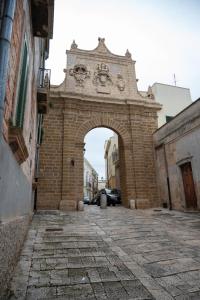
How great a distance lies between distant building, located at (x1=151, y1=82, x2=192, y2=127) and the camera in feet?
55.9

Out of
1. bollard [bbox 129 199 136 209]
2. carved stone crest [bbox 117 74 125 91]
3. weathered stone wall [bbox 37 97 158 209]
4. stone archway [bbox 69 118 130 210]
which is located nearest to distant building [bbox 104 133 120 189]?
stone archway [bbox 69 118 130 210]

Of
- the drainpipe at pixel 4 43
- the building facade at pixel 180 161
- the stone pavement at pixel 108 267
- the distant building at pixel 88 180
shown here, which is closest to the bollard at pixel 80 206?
the building facade at pixel 180 161

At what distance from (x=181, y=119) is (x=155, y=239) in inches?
291

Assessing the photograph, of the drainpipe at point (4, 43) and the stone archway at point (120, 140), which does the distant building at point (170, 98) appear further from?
the drainpipe at point (4, 43)

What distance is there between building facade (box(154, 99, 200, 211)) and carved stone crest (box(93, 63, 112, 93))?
502 centimetres

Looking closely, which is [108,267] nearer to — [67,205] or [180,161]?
[67,205]

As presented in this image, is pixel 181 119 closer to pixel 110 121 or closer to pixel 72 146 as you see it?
pixel 110 121

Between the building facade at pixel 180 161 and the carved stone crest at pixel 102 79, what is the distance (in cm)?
502

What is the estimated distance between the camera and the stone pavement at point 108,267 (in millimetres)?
2498

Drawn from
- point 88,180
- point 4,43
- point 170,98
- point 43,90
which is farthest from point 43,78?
point 88,180

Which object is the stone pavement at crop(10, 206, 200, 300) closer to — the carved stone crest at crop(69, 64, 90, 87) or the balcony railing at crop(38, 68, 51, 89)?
the balcony railing at crop(38, 68, 51, 89)

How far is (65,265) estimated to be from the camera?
133 inches

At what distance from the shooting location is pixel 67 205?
11461 mm

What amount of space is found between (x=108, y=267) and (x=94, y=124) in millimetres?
10827
